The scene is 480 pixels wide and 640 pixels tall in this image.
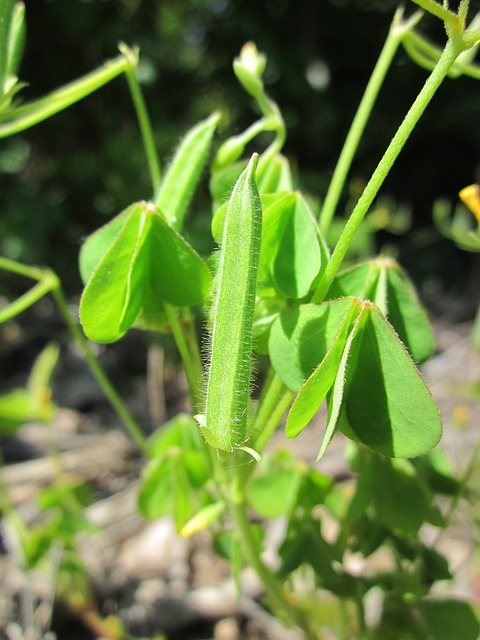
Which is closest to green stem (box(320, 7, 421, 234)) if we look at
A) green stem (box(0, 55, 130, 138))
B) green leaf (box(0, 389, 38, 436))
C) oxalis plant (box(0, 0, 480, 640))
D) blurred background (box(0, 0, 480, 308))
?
oxalis plant (box(0, 0, 480, 640))

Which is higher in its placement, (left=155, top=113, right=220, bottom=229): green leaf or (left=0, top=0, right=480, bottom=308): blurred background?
(left=0, top=0, right=480, bottom=308): blurred background

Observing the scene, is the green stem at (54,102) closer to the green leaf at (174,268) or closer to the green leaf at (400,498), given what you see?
the green leaf at (174,268)

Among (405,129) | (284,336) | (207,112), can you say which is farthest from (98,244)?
(207,112)

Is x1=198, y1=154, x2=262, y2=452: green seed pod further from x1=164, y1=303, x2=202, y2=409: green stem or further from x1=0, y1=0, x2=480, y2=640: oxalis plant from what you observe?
x1=164, y1=303, x2=202, y2=409: green stem

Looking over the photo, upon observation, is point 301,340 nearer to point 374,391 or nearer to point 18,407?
point 374,391

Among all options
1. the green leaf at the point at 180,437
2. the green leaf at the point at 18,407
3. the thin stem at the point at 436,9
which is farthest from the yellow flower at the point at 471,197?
the green leaf at the point at 18,407

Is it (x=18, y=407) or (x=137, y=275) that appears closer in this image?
(x=137, y=275)
